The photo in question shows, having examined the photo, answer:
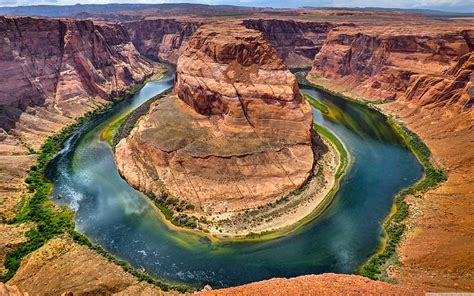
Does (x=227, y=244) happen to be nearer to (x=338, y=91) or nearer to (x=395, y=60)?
(x=395, y=60)

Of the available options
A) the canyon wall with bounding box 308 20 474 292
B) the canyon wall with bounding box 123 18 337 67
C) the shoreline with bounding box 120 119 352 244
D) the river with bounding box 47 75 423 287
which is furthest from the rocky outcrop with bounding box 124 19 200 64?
the shoreline with bounding box 120 119 352 244

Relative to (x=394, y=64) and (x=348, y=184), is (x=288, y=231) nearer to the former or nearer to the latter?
(x=348, y=184)

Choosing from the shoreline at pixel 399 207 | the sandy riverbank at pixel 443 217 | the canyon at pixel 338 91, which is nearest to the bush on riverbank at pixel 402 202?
the shoreline at pixel 399 207

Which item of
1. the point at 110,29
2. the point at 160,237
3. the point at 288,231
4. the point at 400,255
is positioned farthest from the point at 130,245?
the point at 110,29

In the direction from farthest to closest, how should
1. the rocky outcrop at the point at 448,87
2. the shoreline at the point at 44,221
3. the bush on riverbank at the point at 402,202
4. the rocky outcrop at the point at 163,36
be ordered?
the rocky outcrop at the point at 163,36, the rocky outcrop at the point at 448,87, the bush on riverbank at the point at 402,202, the shoreline at the point at 44,221

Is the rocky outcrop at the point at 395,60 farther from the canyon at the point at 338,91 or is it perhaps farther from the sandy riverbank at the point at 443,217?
the sandy riverbank at the point at 443,217

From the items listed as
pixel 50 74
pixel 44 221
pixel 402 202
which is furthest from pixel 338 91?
pixel 44 221
